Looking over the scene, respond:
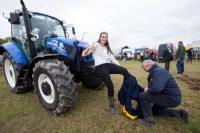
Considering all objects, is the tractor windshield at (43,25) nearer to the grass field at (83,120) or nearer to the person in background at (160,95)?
the grass field at (83,120)

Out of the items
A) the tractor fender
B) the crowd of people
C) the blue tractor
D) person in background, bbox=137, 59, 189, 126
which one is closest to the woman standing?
the crowd of people

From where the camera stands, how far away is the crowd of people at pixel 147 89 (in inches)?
85.3

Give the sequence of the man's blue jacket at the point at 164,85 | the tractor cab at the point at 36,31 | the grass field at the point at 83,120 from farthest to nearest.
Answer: the tractor cab at the point at 36,31 → the grass field at the point at 83,120 → the man's blue jacket at the point at 164,85

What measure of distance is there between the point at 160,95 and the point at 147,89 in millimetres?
242

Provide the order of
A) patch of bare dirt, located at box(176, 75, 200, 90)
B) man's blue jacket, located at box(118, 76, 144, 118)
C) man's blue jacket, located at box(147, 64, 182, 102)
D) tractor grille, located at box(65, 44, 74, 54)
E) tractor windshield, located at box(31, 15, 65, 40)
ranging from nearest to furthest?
man's blue jacket, located at box(147, 64, 182, 102), man's blue jacket, located at box(118, 76, 144, 118), tractor grille, located at box(65, 44, 74, 54), tractor windshield, located at box(31, 15, 65, 40), patch of bare dirt, located at box(176, 75, 200, 90)

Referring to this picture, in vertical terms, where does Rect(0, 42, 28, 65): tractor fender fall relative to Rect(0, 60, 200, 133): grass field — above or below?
above

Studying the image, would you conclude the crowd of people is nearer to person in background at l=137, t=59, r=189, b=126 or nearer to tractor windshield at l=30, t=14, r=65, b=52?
person in background at l=137, t=59, r=189, b=126

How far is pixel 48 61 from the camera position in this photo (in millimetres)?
2613

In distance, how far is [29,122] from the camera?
8.19ft

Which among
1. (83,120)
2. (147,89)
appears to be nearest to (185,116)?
(147,89)

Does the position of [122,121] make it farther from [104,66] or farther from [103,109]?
[104,66]

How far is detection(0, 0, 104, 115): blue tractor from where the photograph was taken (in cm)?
247

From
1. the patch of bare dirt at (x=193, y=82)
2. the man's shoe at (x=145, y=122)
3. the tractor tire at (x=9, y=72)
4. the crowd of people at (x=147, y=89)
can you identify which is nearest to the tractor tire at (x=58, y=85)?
the crowd of people at (x=147, y=89)

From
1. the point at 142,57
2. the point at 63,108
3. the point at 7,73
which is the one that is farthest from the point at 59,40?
the point at 142,57
